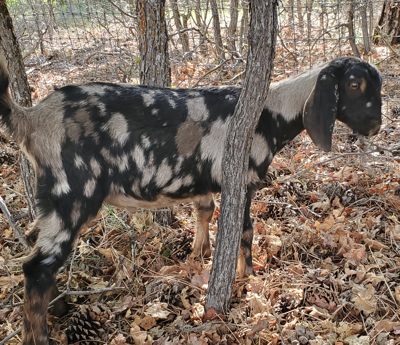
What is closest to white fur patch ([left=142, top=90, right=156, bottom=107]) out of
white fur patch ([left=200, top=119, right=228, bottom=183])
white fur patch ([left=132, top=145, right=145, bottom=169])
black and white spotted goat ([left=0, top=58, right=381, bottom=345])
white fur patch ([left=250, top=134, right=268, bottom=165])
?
black and white spotted goat ([left=0, top=58, right=381, bottom=345])

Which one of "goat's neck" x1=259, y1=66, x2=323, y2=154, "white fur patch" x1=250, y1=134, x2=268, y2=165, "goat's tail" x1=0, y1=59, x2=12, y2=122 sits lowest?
"white fur patch" x1=250, y1=134, x2=268, y2=165

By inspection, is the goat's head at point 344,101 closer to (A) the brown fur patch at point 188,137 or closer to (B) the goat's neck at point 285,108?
(B) the goat's neck at point 285,108

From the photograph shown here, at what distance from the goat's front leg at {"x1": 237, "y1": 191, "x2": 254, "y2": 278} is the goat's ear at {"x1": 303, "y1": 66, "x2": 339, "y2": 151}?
25.7 inches

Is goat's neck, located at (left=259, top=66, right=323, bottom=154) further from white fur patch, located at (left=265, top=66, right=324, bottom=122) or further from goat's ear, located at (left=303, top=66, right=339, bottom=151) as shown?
goat's ear, located at (left=303, top=66, right=339, bottom=151)

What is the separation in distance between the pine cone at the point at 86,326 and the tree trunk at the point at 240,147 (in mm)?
743

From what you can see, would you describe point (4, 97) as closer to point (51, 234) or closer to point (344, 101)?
point (51, 234)

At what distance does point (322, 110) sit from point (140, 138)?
1234mm

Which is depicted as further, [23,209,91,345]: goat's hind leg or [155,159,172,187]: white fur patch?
[155,159,172,187]: white fur patch

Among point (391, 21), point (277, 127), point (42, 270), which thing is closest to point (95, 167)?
point (42, 270)

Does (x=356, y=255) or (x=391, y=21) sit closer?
(x=356, y=255)

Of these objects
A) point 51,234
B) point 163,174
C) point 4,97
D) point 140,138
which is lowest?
point 51,234

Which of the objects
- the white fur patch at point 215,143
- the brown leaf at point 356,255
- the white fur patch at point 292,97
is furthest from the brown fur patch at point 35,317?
the brown leaf at point 356,255

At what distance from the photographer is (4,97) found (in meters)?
2.89

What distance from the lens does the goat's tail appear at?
9.34 feet
